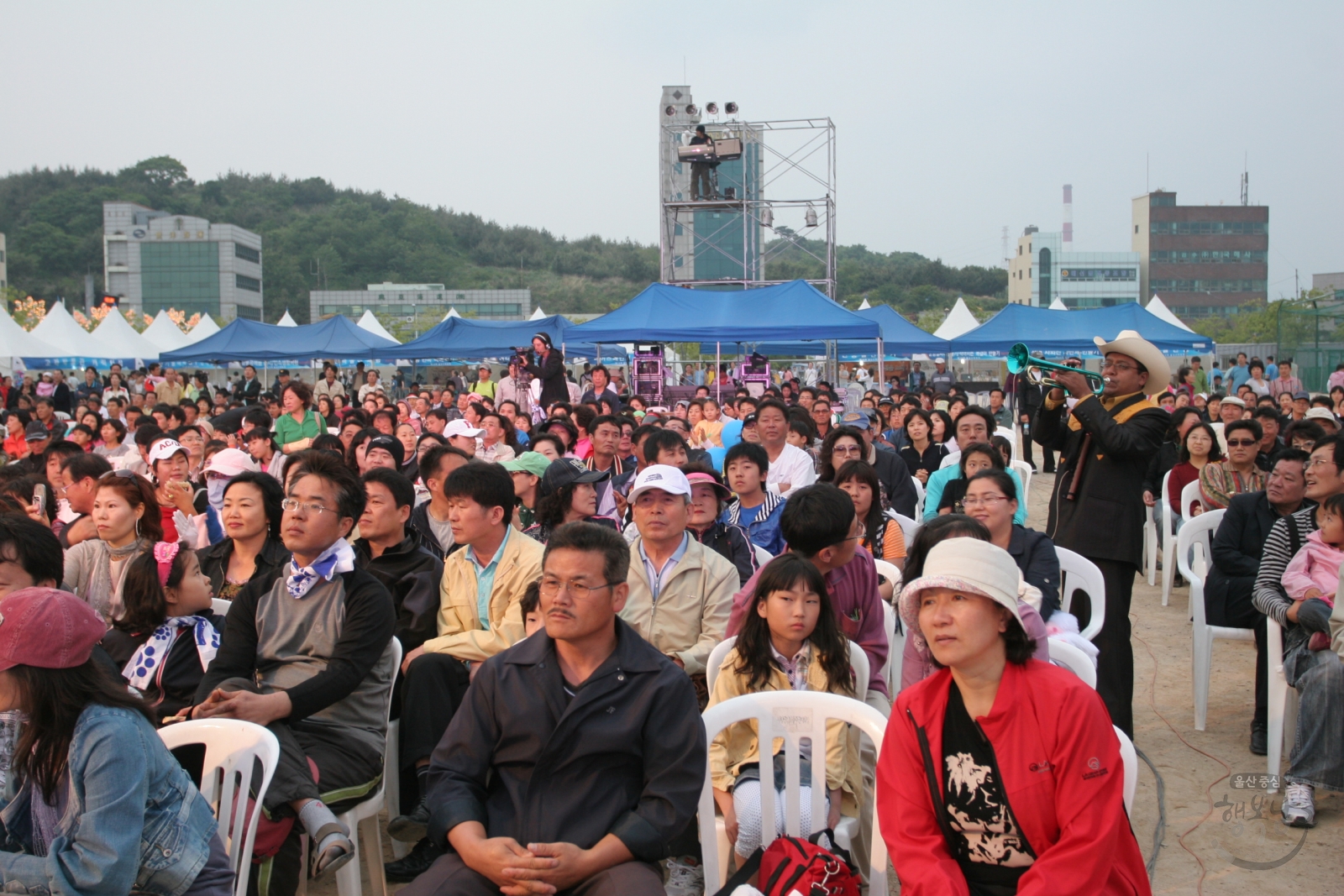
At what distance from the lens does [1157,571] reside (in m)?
7.87

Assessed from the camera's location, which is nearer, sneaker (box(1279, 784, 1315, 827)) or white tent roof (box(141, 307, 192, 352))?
sneaker (box(1279, 784, 1315, 827))

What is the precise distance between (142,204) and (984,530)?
326 ft

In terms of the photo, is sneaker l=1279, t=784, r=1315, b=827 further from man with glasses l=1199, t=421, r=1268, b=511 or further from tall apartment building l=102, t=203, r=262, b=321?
tall apartment building l=102, t=203, r=262, b=321

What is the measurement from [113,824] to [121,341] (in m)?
23.5

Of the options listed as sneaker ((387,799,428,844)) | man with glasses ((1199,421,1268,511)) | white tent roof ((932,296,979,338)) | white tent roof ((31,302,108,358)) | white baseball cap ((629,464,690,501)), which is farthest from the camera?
white tent roof ((932,296,979,338))

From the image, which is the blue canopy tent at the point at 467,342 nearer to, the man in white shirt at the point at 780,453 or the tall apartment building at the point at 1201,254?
the man in white shirt at the point at 780,453

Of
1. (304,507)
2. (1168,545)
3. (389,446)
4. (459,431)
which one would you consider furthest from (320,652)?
(1168,545)

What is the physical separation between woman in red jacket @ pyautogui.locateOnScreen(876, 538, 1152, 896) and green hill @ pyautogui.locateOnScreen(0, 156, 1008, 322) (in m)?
65.1

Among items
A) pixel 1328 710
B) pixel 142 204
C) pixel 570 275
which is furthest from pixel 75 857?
pixel 142 204

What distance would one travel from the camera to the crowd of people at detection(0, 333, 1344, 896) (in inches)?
77.0

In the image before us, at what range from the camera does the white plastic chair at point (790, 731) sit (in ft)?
8.18

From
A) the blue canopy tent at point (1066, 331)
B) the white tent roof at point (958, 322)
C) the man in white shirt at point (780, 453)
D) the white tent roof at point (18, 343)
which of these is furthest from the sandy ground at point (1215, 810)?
the white tent roof at point (958, 322)

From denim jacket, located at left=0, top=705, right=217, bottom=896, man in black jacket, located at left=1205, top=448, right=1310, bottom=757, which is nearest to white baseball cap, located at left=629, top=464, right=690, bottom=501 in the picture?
denim jacket, located at left=0, top=705, right=217, bottom=896

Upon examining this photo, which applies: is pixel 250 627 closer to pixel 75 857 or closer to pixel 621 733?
pixel 75 857
